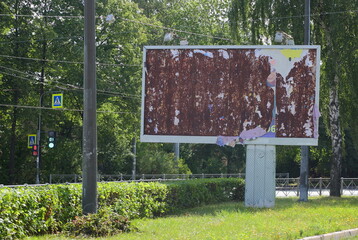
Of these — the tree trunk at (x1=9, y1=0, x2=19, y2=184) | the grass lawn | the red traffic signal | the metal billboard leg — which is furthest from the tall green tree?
the tree trunk at (x1=9, y1=0, x2=19, y2=184)

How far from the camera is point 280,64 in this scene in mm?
22906

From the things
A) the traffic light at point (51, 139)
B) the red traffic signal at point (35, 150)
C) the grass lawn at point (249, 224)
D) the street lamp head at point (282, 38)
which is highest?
the street lamp head at point (282, 38)

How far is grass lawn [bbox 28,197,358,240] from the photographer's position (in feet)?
46.5

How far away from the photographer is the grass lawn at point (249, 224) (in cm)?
1418

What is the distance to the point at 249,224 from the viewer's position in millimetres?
Answer: 16578

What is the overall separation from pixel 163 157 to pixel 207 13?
1387 cm

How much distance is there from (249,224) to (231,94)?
24.8ft

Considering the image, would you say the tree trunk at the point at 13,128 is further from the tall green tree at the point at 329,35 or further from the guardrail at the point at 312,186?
the guardrail at the point at 312,186

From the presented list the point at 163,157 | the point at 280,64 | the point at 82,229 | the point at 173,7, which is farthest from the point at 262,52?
the point at 173,7

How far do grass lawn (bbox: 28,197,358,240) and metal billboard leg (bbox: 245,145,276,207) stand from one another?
1102mm

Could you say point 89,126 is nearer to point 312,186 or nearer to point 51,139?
point 51,139

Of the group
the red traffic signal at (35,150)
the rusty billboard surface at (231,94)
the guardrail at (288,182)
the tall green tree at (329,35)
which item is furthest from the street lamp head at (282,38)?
the red traffic signal at (35,150)

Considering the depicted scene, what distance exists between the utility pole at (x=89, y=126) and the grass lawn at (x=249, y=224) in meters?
1.23

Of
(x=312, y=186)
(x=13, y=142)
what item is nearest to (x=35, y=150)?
(x=13, y=142)
